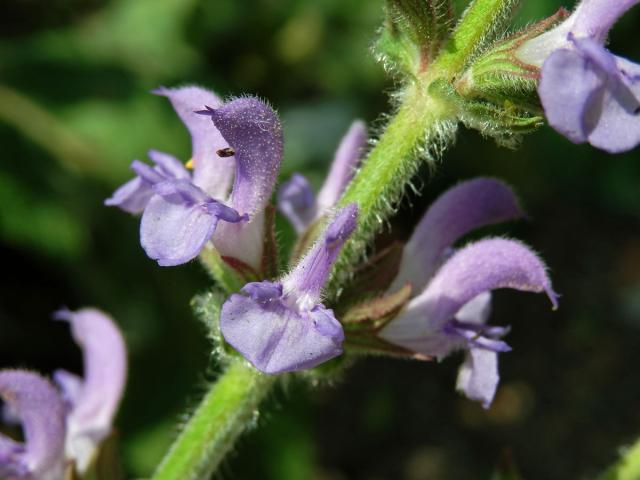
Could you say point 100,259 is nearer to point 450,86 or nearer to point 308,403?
point 308,403

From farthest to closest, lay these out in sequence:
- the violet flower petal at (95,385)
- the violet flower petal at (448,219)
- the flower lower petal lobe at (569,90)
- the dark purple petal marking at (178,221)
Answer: the violet flower petal at (95,385) < the violet flower petal at (448,219) < the dark purple petal marking at (178,221) < the flower lower petal lobe at (569,90)

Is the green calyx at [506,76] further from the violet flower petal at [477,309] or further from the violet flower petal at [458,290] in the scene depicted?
the violet flower petal at [477,309]

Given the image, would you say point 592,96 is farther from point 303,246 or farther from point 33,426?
point 33,426

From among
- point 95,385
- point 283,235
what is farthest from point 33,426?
point 283,235

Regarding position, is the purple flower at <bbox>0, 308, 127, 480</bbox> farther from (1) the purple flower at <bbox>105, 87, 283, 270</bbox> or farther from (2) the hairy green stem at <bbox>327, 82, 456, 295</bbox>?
(2) the hairy green stem at <bbox>327, 82, 456, 295</bbox>

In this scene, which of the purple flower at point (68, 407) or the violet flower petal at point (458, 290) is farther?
the purple flower at point (68, 407)

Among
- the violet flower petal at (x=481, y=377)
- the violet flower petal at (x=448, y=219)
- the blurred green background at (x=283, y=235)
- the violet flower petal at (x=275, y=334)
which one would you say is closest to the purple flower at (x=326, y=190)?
the violet flower petal at (x=448, y=219)
